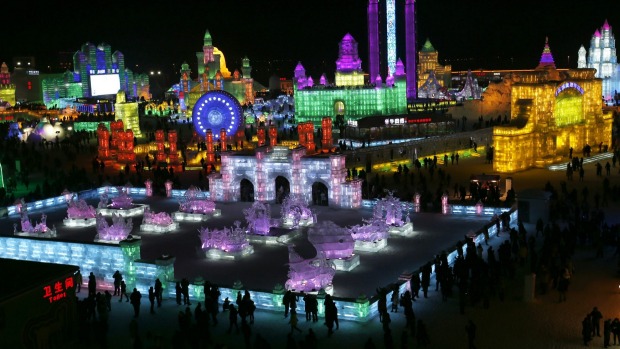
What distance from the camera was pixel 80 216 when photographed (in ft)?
88.7

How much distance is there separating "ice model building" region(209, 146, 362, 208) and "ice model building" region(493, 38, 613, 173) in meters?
10.5

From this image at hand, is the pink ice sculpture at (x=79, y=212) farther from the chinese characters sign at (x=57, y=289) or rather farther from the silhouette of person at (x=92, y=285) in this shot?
the chinese characters sign at (x=57, y=289)

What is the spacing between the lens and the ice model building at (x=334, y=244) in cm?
2039

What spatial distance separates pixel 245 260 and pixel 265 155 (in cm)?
814

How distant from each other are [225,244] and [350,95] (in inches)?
1463

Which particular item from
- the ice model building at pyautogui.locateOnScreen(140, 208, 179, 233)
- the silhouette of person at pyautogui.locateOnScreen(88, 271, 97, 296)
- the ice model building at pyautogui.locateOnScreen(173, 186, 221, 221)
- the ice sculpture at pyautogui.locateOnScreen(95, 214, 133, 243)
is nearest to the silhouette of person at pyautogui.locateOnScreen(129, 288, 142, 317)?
the silhouette of person at pyautogui.locateOnScreen(88, 271, 97, 296)

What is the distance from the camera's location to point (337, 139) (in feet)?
166

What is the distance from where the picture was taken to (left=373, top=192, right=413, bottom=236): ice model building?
78.9ft

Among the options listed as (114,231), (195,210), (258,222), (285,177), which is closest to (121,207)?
(195,210)

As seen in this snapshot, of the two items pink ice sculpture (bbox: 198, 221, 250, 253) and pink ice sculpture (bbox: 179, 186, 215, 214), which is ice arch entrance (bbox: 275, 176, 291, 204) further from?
pink ice sculpture (bbox: 198, 221, 250, 253)

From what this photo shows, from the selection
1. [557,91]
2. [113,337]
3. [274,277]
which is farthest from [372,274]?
[557,91]

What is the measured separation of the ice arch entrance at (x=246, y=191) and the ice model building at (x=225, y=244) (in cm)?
796

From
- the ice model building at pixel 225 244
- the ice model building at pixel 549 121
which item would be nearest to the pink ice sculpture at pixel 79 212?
the ice model building at pixel 225 244

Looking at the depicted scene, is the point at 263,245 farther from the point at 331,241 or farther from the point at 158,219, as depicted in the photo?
the point at 158,219
